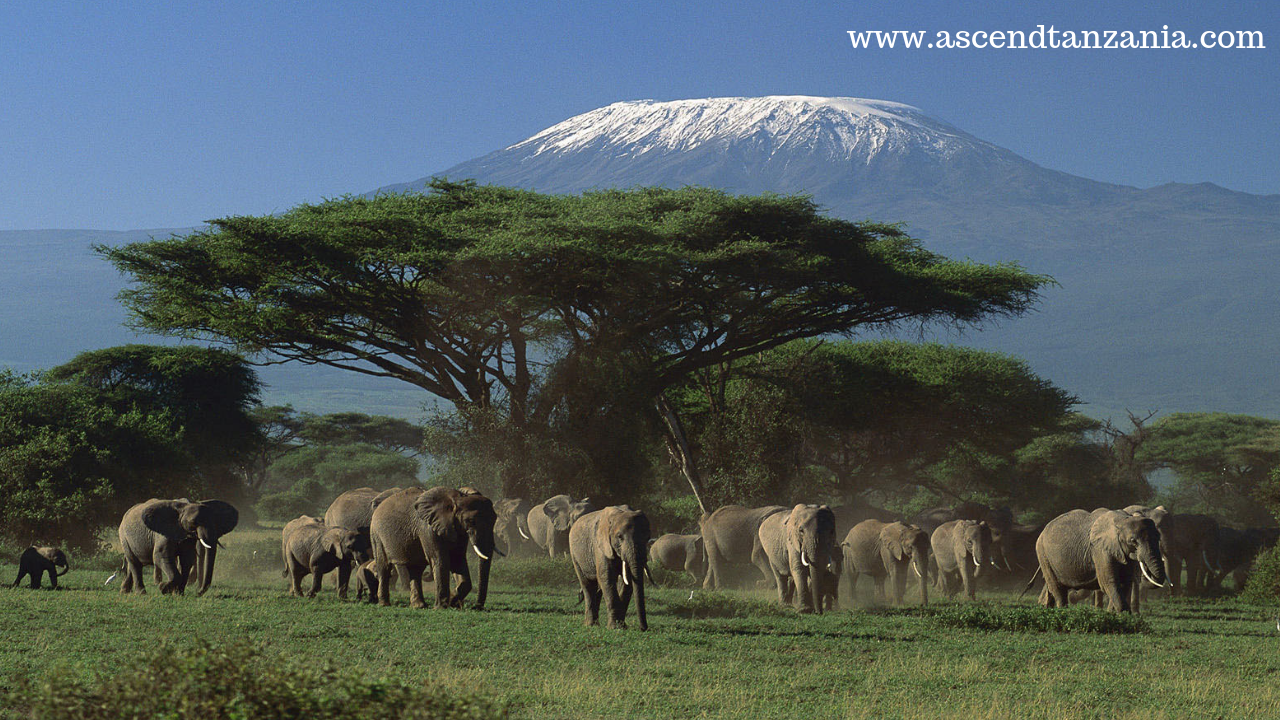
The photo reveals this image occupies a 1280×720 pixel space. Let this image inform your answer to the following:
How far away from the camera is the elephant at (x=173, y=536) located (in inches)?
795

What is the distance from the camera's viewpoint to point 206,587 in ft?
68.7

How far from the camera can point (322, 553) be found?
21000 mm

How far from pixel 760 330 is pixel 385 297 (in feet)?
38.9

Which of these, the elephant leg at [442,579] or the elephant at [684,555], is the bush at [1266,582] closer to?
the elephant at [684,555]

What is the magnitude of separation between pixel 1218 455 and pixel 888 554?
127 feet

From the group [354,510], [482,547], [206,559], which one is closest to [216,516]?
[206,559]

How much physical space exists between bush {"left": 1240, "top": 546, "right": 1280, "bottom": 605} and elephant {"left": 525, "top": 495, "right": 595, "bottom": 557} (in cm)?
1460

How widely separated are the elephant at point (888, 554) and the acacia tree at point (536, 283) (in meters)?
10.9

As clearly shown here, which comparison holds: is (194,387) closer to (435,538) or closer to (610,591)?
(435,538)

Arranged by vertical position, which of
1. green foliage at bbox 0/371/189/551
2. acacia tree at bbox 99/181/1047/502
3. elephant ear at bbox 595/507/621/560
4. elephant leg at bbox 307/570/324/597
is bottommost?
elephant leg at bbox 307/570/324/597

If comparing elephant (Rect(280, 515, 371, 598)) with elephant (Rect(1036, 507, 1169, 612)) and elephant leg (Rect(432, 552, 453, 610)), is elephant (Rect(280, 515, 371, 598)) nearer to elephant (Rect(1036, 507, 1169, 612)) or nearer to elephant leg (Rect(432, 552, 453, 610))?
elephant leg (Rect(432, 552, 453, 610))

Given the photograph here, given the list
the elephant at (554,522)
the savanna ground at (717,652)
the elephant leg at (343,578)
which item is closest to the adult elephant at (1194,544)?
the savanna ground at (717,652)

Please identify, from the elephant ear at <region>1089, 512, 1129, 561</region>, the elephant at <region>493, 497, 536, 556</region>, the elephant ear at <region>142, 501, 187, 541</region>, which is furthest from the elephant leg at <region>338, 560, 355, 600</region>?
the elephant at <region>493, 497, 536, 556</region>

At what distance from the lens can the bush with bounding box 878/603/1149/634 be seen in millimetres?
17984
